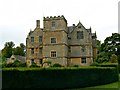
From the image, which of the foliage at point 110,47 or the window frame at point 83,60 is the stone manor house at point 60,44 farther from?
the foliage at point 110,47

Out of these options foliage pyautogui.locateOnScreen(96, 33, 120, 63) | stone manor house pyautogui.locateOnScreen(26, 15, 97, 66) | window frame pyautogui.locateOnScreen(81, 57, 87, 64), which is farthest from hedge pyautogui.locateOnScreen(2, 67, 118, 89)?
foliage pyautogui.locateOnScreen(96, 33, 120, 63)

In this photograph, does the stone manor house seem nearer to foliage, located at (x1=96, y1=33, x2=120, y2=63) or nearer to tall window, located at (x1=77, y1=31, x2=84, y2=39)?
tall window, located at (x1=77, y1=31, x2=84, y2=39)

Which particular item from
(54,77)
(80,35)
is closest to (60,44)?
(80,35)

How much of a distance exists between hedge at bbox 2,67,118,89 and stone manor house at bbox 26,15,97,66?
19297mm

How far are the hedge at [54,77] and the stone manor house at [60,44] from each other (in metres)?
19.3

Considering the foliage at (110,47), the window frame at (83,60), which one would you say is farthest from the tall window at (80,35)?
the foliage at (110,47)

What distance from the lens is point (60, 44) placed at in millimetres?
46219

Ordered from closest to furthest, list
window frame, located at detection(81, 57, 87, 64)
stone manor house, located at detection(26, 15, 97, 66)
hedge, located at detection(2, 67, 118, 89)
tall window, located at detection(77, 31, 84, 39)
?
1. hedge, located at detection(2, 67, 118, 89)
2. stone manor house, located at detection(26, 15, 97, 66)
3. window frame, located at detection(81, 57, 87, 64)
4. tall window, located at detection(77, 31, 84, 39)

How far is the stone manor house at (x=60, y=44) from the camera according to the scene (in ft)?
152

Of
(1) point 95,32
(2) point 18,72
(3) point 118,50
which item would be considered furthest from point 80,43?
(2) point 18,72

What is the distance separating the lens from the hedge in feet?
68.7

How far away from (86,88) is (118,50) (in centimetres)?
3200

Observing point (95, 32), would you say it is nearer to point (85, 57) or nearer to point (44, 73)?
point (85, 57)

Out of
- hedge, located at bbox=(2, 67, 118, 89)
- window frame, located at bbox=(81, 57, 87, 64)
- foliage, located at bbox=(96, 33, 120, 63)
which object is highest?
foliage, located at bbox=(96, 33, 120, 63)
